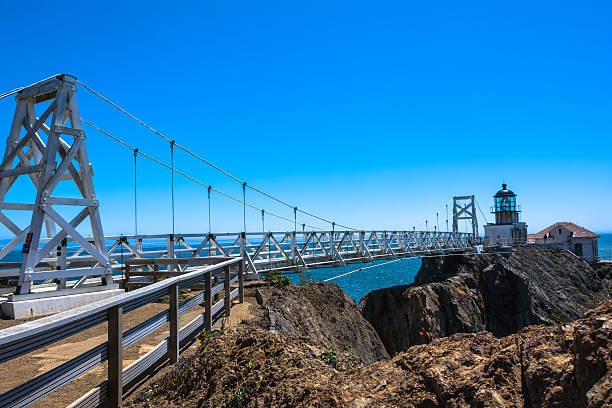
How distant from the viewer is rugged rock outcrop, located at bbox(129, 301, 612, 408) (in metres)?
2.69

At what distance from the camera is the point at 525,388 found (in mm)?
2945

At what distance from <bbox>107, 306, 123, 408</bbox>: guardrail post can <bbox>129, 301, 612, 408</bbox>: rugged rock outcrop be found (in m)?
0.38

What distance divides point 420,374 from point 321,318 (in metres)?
6.34

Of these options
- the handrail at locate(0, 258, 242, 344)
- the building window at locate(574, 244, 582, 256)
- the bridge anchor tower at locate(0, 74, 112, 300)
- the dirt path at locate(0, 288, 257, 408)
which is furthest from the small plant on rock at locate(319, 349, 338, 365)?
the building window at locate(574, 244, 582, 256)

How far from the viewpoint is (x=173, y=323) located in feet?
14.7

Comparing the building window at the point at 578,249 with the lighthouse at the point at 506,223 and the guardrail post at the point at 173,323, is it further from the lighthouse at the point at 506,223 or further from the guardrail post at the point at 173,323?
the guardrail post at the point at 173,323

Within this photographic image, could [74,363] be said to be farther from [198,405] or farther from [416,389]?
[416,389]

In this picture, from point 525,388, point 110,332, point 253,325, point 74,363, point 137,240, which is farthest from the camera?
point 137,240

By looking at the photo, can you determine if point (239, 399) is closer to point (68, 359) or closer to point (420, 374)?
point (420, 374)

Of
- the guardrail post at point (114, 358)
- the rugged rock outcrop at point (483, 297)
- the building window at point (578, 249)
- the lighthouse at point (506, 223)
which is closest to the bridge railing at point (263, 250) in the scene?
the rugged rock outcrop at point (483, 297)

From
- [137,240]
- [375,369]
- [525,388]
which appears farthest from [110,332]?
[137,240]

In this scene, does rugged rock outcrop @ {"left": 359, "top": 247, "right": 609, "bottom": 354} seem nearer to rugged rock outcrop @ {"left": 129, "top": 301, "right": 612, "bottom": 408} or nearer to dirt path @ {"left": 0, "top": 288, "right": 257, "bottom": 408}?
dirt path @ {"left": 0, "top": 288, "right": 257, "bottom": 408}

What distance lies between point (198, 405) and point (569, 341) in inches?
121

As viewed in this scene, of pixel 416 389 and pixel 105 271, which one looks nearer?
pixel 416 389
